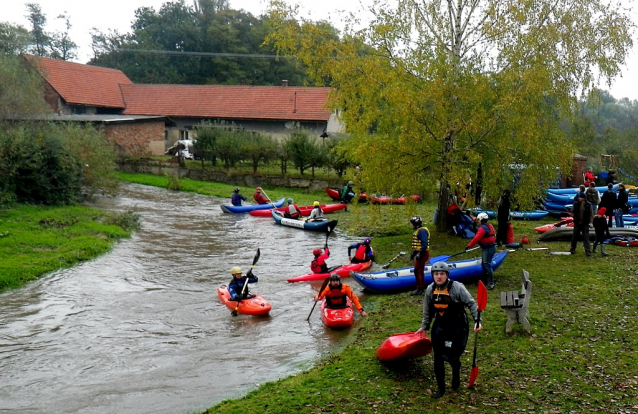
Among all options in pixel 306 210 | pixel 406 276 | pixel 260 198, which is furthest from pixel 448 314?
pixel 260 198

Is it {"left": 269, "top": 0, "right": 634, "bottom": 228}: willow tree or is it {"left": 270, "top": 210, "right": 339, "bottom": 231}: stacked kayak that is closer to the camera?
{"left": 269, "top": 0, "right": 634, "bottom": 228}: willow tree

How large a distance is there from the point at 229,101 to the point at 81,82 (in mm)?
11147

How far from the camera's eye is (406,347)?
8.44 m

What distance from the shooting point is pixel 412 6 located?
1741 centimetres

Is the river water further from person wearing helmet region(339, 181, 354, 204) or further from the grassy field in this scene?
person wearing helmet region(339, 181, 354, 204)

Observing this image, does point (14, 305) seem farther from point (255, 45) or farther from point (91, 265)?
point (255, 45)

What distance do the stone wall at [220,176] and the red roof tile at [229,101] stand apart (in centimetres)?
854

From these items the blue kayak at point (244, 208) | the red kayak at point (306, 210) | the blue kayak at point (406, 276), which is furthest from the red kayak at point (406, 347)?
the blue kayak at point (244, 208)

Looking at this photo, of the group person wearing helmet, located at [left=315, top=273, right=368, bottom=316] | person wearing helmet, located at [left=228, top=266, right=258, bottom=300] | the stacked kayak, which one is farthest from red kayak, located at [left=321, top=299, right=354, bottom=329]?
the stacked kayak

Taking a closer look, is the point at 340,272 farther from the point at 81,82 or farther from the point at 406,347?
the point at 81,82

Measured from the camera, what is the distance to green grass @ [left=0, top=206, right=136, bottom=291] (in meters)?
15.9

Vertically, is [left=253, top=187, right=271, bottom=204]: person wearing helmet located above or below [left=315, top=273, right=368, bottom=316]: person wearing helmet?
above

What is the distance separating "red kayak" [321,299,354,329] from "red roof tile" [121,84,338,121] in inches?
1202

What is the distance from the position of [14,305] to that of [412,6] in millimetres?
12358
